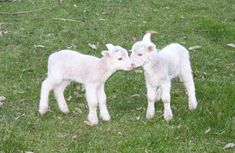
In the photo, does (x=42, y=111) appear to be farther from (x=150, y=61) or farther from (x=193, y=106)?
(x=193, y=106)

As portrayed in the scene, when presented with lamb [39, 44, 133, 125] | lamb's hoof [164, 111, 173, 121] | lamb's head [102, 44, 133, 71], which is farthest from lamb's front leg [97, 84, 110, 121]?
lamb's hoof [164, 111, 173, 121]

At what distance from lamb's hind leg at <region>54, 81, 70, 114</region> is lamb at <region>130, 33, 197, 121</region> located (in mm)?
1241

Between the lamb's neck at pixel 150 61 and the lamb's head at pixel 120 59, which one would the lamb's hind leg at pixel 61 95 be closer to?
the lamb's head at pixel 120 59

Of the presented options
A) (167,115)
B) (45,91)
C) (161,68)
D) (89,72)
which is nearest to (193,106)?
(167,115)

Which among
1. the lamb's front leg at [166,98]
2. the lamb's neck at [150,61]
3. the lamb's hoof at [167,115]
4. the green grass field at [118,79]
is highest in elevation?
the lamb's neck at [150,61]

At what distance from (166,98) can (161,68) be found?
0.44 metres

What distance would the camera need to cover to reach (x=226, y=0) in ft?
58.2

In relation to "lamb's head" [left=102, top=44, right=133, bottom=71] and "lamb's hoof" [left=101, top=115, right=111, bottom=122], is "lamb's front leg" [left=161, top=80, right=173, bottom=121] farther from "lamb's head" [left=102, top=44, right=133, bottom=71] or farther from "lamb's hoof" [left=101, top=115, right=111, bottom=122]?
"lamb's hoof" [left=101, top=115, right=111, bottom=122]

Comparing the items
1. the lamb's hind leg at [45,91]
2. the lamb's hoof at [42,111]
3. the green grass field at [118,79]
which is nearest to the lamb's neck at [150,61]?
the green grass field at [118,79]

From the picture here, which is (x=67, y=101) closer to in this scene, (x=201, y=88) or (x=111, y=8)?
(x=201, y=88)

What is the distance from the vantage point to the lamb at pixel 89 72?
8.43 m

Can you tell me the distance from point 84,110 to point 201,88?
2.13 metres

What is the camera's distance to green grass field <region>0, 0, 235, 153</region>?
8273mm

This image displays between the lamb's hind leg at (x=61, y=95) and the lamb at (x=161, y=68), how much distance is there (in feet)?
4.07
